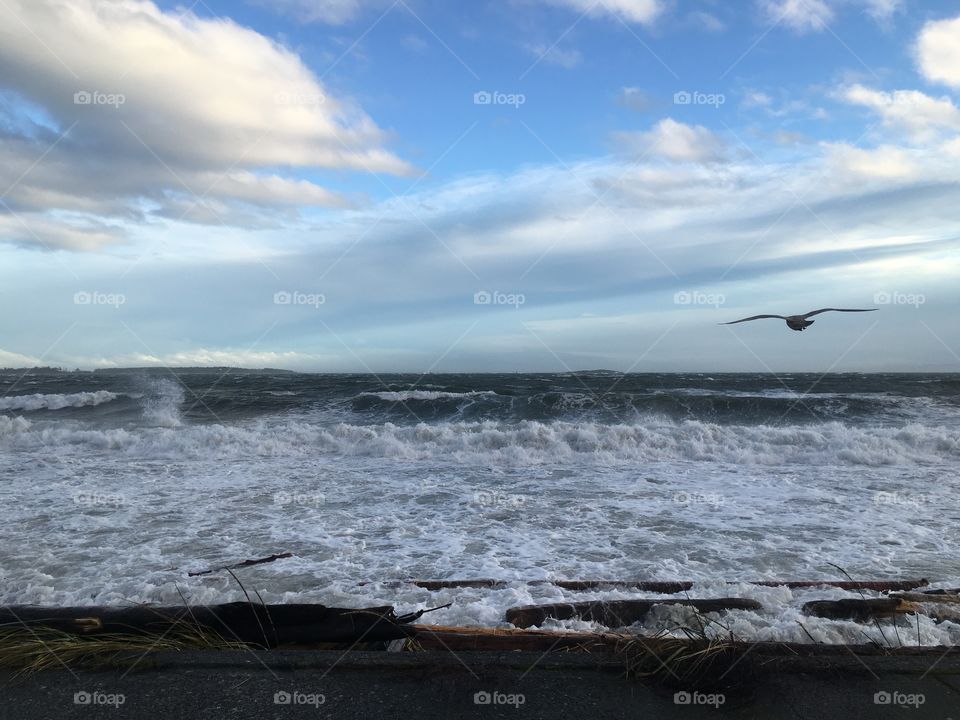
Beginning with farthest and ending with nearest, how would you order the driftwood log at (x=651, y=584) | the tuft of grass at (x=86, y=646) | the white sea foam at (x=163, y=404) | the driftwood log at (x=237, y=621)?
the white sea foam at (x=163, y=404) → the driftwood log at (x=651, y=584) → the driftwood log at (x=237, y=621) → the tuft of grass at (x=86, y=646)

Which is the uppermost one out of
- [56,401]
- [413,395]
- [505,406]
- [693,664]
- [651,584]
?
[56,401]

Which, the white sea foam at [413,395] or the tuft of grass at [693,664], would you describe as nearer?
the tuft of grass at [693,664]

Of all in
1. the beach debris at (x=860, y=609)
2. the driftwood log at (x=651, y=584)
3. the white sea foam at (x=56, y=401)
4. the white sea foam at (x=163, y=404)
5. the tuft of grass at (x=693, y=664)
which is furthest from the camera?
the white sea foam at (x=56, y=401)

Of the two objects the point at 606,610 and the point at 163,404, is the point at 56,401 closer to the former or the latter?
the point at 163,404

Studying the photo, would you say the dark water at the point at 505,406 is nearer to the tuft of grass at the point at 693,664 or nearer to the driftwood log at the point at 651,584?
the driftwood log at the point at 651,584

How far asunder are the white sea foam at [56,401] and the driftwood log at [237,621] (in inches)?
1007

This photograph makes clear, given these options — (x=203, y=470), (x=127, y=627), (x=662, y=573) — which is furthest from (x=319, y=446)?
(x=127, y=627)

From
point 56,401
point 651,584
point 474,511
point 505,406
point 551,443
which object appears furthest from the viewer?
point 56,401

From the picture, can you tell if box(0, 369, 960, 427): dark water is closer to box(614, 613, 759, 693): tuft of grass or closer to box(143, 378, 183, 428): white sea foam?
box(143, 378, 183, 428): white sea foam

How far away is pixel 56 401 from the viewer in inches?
995

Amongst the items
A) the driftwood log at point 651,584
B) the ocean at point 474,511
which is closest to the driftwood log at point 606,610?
the ocean at point 474,511

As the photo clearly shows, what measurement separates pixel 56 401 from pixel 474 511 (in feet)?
81.3

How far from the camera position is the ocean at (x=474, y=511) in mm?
5336

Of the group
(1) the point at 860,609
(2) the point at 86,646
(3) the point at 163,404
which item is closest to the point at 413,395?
(3) the point at 163,404
